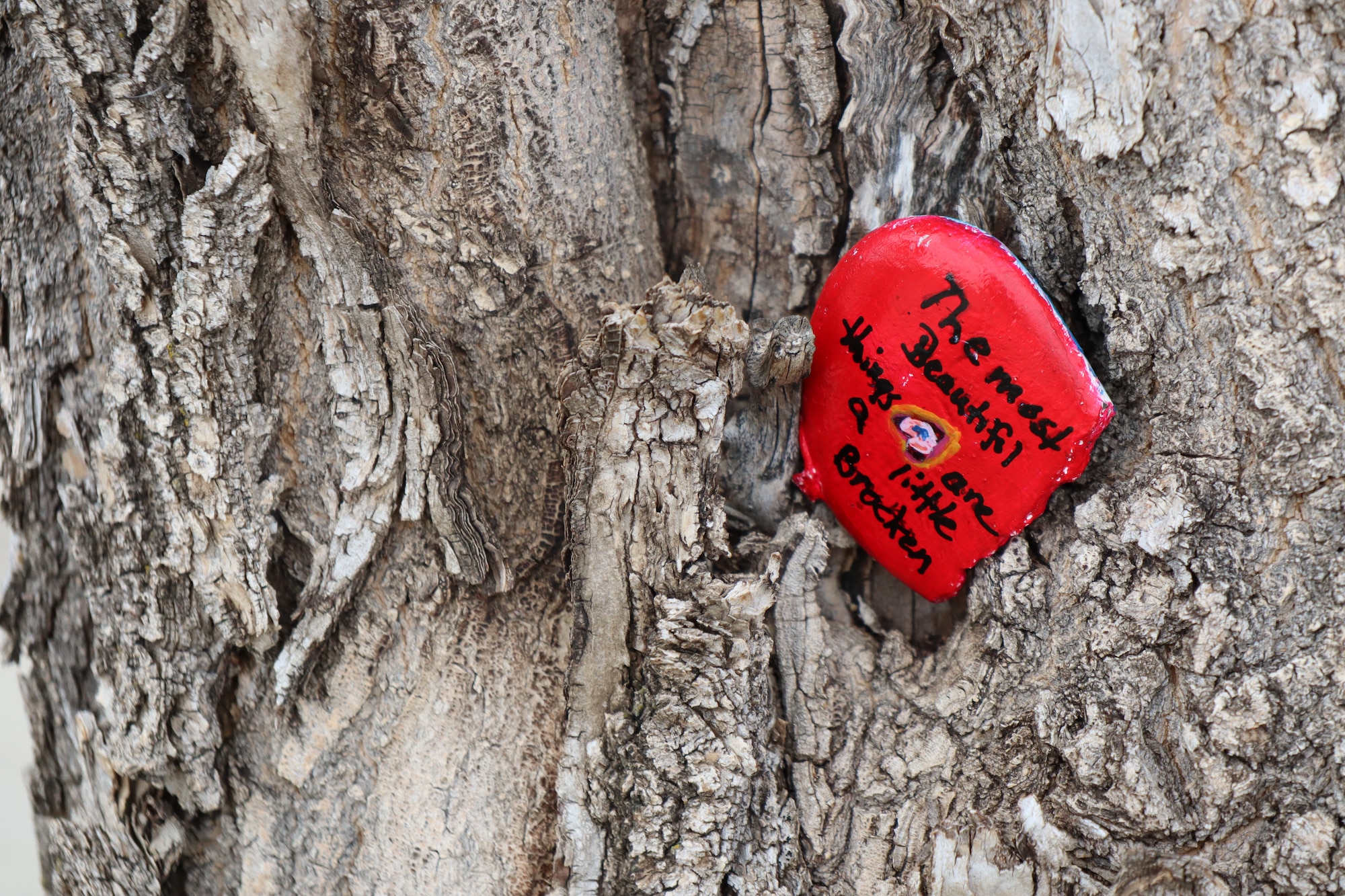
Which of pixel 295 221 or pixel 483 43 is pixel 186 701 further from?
pixel 483 43

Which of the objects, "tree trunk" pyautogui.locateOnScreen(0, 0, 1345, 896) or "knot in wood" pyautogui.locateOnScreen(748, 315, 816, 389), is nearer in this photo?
"tree trunk" pyautogui.locateOnScreen(0, 0, 1345, 896)

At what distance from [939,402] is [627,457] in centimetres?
47

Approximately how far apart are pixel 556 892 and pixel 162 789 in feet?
2.20

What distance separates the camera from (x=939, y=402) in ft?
3.91

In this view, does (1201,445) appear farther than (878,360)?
No

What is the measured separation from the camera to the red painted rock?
110 centimetres

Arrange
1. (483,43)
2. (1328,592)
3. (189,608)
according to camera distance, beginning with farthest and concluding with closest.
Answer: (189,608)
(483,43)
(1328,592)

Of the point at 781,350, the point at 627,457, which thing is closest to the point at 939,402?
the point at 781,350

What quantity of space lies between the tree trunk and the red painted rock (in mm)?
61

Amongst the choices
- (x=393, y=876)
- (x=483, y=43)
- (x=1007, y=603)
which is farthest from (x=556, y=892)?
(x=483, y=43)

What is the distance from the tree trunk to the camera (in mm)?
1030

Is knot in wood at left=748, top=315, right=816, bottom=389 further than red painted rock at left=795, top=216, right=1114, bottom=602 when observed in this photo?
Yes

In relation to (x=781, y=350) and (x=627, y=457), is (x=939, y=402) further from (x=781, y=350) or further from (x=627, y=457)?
(x=627, y=457)

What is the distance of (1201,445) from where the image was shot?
1.05 m
